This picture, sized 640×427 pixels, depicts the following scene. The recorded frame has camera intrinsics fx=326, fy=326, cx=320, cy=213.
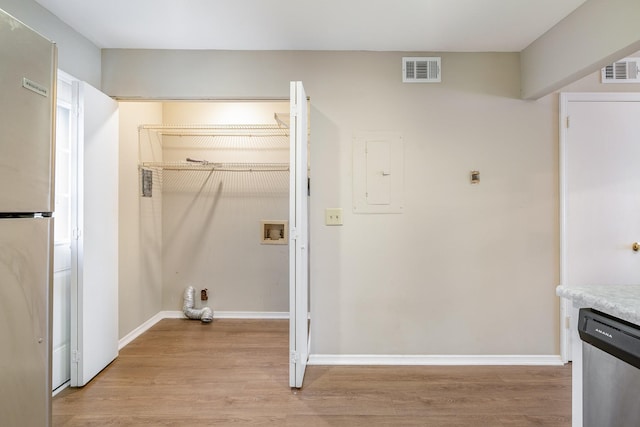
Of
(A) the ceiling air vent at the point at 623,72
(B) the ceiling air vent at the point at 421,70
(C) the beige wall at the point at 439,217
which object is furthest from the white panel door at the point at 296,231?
(A) the ceiling air vent at the point at 623,72

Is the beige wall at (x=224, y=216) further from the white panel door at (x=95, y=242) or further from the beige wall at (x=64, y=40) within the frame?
the beige wall at (x=64, y=40)

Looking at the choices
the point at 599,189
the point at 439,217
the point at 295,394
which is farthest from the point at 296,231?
the point at 599,189

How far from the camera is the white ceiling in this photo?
1938 mm

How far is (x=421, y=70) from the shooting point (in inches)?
98.7

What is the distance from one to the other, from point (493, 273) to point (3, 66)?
9.57 feet

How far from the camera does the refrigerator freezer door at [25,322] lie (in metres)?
1.00

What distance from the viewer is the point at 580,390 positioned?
1.10m

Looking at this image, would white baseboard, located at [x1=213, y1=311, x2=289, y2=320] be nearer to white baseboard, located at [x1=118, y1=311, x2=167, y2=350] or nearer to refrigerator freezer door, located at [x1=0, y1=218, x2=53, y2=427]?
white baseboard, located at [x1=118, y1=311, x2=167, y2=350]

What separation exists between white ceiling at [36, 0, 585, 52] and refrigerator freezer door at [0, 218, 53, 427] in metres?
1.57

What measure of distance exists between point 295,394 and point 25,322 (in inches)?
60.7

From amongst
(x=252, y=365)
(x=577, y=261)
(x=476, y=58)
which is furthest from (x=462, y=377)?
(x=476, y=58)

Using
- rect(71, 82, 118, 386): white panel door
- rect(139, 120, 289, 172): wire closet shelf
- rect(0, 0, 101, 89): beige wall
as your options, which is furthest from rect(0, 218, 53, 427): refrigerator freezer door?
rect(139, 120, 289, 172): wire closet shelf

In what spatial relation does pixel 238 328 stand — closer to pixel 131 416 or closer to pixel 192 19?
pixel 131 416

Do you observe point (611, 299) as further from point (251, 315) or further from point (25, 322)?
point (251, 315)
